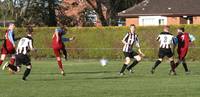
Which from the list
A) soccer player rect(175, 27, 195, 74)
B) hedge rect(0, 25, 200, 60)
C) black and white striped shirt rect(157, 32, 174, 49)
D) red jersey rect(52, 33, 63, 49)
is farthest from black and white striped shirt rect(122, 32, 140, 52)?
hedge rect(0, 25, 200, 60)

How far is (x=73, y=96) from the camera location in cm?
1557

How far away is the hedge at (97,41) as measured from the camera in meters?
44.7

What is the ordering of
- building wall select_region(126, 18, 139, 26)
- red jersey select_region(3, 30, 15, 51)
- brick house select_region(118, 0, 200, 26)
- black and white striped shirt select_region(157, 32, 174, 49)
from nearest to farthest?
black and white striped shirt select_region(157, 32, 174, 49) → red jersey select_region(3, 30, 15, 51) → brick house select_region(118, 0, 200, 26) → building wall select_region(126, 18, 139, 26)

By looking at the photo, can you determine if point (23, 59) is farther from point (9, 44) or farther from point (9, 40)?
point (9, 44)

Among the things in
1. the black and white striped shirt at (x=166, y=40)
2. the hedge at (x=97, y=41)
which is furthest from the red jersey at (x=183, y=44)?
the hedge at (x=97, y=41)

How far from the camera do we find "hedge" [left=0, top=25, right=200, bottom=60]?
147 feet

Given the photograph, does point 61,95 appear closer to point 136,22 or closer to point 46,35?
point 46,35

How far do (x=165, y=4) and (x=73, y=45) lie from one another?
14178 millimetres

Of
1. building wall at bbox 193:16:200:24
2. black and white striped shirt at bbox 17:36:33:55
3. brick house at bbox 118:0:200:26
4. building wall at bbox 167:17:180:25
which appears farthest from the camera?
building wall at bbox 167:17:180:25

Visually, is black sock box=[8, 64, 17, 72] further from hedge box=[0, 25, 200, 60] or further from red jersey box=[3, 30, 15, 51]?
hedge box=[0, 25, 200, 60]

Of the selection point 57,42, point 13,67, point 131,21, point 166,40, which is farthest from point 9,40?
point 131,21

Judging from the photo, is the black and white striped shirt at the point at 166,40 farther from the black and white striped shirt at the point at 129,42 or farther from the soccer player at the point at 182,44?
the soccer player at the point at 182,44

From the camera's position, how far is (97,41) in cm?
4688

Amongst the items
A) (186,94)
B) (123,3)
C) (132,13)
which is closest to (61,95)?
(186,94)
